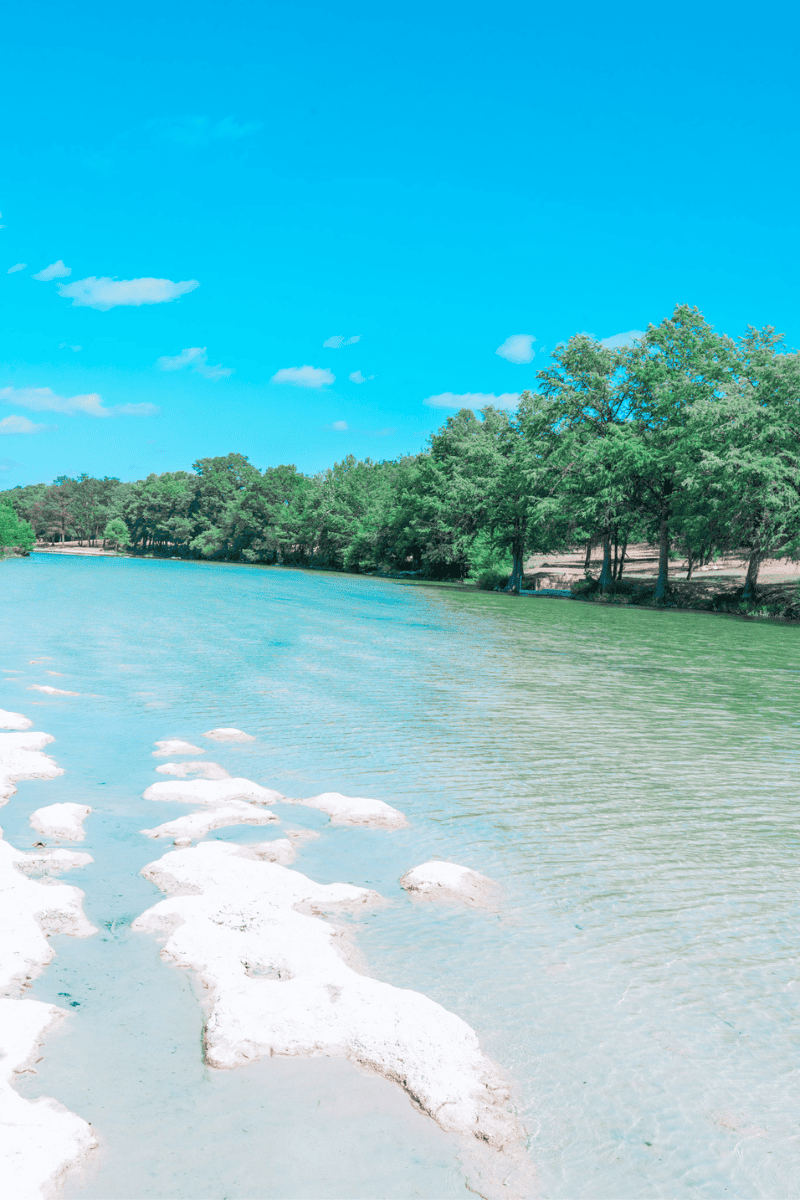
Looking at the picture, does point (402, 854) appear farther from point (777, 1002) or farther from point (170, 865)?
point (777, 1002)

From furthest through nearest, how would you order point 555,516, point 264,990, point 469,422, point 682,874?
point 469,422, point 555,516, point 682,874, point 264,990

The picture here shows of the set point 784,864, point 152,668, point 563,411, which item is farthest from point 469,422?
point 784,864

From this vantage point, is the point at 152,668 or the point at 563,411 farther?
the point at 563,411

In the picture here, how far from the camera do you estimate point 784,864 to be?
6676 mm

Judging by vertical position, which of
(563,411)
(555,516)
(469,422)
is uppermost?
(469,422)

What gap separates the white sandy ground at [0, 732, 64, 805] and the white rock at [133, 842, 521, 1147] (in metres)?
3.44

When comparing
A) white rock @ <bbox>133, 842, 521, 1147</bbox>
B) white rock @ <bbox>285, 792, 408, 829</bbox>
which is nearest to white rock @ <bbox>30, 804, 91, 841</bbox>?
white rock @ <bbox>133, 842, 521, 1147</bbox>

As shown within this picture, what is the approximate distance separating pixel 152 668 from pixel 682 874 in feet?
39.5

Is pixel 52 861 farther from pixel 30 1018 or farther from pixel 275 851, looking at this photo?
pixel 30 1018

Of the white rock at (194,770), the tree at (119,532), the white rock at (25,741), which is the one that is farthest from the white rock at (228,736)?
the tree at (119,532)

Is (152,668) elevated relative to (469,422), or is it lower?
lower

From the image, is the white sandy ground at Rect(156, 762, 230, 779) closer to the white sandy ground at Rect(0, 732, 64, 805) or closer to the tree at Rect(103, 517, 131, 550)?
the white sandy ground at Rect(0, 732, 64, 805)

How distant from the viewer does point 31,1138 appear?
308cm

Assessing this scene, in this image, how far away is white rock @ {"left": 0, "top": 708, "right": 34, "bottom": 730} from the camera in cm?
988
